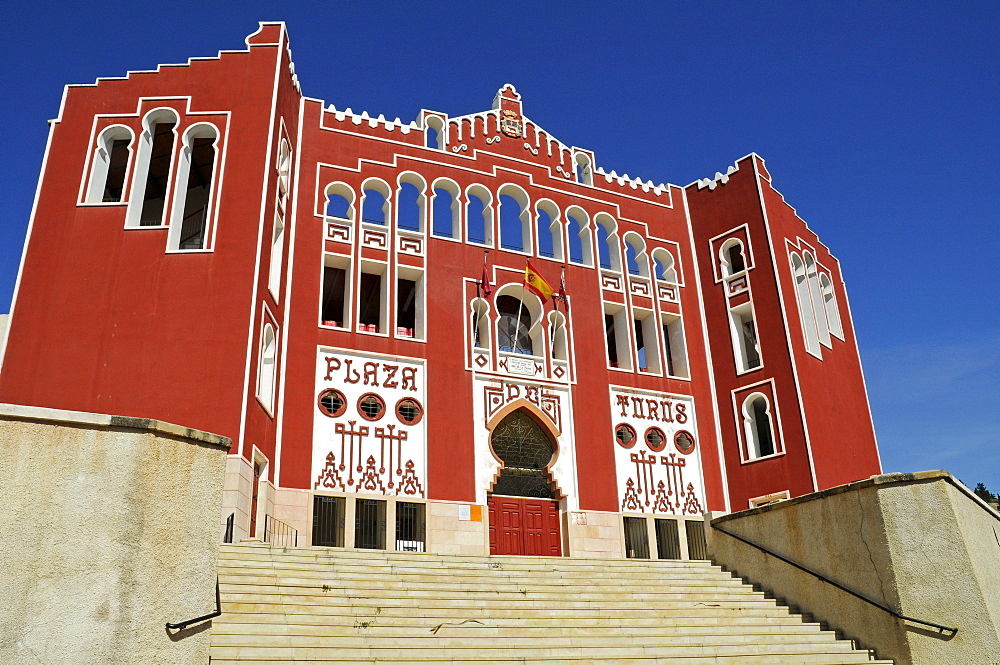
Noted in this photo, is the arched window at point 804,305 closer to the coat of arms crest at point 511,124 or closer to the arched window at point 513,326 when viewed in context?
the arched window at point 513,326

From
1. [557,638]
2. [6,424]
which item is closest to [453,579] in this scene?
[557,638]

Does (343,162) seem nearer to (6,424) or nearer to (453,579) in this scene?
(453,579)

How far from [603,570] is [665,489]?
311 inches

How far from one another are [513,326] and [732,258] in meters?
8.24

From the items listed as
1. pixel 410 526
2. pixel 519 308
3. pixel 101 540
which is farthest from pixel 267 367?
pixel 101 540

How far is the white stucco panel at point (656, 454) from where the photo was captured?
82.2 feet

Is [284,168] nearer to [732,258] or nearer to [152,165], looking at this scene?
[152,165]

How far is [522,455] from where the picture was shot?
79.9 ft

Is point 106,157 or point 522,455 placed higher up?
point 106,157

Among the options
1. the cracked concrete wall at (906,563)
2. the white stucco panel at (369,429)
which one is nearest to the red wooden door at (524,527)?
the white stucco panel at (369,429)

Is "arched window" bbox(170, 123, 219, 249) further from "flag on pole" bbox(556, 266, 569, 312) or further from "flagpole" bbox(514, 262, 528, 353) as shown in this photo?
"flag on pole" bbox(556, 266, 569, 312)

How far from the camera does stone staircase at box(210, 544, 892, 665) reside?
11.5m

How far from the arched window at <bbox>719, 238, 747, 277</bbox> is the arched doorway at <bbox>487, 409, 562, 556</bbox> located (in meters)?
8.77

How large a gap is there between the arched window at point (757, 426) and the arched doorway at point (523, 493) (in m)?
6.16
